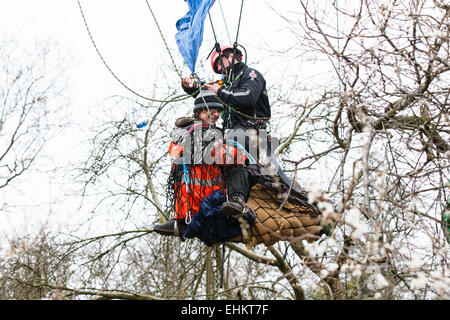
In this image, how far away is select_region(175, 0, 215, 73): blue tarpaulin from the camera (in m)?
5.05

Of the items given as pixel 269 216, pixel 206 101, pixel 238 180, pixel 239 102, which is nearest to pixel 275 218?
pixel 269 216

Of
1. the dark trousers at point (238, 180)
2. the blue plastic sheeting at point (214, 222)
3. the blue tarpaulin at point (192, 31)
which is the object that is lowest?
the blue plastic sheeting at point (214, 222)

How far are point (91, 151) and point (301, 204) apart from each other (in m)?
3.10

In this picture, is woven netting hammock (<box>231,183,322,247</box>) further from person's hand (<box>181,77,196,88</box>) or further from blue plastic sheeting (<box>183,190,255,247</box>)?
person's hand (<box>181,77,196,88</box>)

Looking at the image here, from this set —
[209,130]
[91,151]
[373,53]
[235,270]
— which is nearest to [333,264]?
[373,53]

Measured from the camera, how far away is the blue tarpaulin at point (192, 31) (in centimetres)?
505

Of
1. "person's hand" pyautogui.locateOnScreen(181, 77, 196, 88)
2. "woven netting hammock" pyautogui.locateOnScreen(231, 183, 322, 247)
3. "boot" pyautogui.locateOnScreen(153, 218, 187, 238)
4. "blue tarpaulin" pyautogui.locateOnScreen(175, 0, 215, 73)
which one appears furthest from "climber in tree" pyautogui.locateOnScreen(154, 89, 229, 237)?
"blue tarpaulin" pyautogui.locateOnScreen(175, 0, 215, 73)

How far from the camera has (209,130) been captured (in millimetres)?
4660

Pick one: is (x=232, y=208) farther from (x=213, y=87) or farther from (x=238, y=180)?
(x=213, y=87)

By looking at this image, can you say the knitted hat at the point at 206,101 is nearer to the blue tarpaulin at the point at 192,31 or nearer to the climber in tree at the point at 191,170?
the climber in tree at the point at 191,170

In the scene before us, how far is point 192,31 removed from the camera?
5113mm

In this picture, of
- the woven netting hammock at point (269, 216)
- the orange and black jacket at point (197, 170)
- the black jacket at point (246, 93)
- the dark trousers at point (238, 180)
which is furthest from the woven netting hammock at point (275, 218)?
the black jacket at point (246, 93)

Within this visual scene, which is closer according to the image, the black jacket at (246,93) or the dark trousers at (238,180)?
the dark trousers at (238,180)
